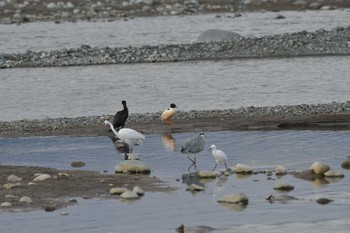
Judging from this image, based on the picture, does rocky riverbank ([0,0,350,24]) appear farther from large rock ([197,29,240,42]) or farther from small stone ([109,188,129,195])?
small stone ([109,188,129,195])

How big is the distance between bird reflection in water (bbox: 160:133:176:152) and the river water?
0.09 feet

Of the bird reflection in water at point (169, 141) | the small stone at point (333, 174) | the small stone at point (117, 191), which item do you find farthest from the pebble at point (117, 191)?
the bird reflection in water at point (169, 141)

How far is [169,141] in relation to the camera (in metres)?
24.8

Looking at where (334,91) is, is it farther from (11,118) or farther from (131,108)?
(11,118)

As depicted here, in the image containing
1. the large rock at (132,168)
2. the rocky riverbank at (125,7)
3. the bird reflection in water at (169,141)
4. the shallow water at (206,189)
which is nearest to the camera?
the shallow water at (206,189)

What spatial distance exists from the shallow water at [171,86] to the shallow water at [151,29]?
11.2 metres

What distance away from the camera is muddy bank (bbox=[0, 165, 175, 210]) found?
18.2 metres

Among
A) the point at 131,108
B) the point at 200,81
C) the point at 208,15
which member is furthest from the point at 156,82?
the point at 208,15

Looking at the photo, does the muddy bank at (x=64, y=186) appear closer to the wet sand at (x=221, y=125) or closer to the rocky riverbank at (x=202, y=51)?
the wet sand at (x=221, y=125)

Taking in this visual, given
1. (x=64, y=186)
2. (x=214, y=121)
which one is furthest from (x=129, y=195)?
(x=214, y=121)

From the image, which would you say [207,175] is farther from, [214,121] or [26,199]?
[214,121]

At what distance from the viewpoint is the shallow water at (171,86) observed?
32.8 meters

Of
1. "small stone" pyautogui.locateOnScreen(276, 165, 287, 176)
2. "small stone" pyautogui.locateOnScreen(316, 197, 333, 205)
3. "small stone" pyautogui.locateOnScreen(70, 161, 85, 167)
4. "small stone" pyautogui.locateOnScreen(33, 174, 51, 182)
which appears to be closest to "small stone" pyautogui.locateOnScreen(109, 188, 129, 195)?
"small stone" pyautogui.locateOnScreen(33, 174, 51, 182)

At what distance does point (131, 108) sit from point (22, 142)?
7189mm
